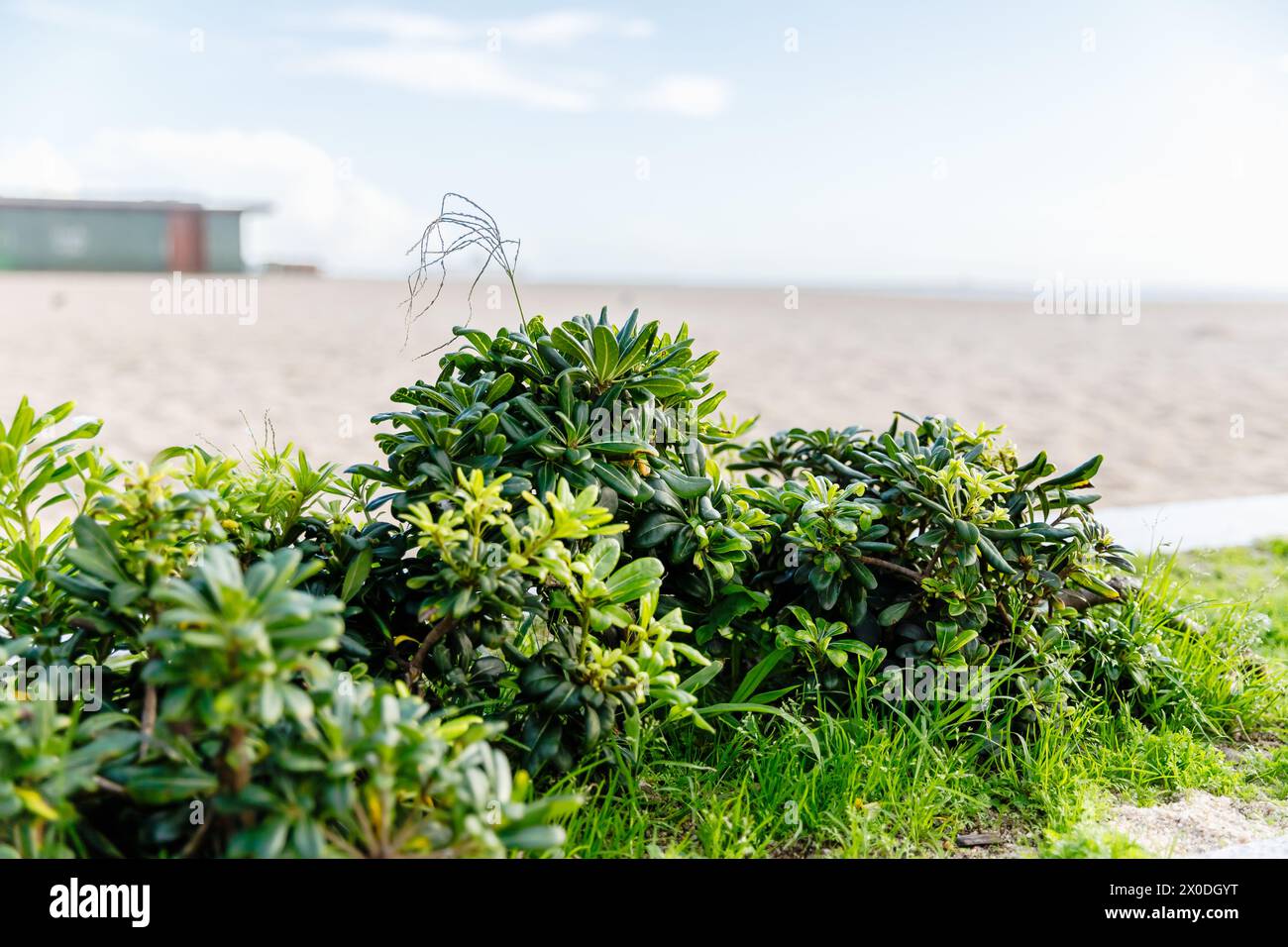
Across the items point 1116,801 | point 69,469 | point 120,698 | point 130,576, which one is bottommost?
point 1116,801

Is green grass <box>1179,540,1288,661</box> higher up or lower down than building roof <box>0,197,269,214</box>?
lower down

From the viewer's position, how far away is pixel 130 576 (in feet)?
5.56

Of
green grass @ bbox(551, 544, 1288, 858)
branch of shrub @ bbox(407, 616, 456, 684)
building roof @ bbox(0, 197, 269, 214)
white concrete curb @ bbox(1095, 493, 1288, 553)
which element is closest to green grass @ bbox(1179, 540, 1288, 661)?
white concrete curb @ bbox(1095, 493, 1288, 553)

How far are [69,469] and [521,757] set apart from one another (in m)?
1.11

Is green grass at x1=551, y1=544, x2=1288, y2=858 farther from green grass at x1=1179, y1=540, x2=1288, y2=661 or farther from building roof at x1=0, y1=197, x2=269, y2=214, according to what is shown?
building roof at x1=0, y1=197, x2=269, y2=214

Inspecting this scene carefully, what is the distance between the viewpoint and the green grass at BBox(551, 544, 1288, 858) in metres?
2.06

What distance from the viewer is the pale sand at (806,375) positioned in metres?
7.68

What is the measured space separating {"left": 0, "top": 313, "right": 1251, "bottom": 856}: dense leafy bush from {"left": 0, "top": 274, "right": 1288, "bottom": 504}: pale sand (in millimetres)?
3676

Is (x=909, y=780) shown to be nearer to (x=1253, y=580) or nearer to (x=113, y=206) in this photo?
(x=1253, y=580)

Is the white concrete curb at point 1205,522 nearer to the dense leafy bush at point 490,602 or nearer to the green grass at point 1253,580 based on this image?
the green grass at point 1253,580

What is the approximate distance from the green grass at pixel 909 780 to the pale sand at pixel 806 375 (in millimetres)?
3865

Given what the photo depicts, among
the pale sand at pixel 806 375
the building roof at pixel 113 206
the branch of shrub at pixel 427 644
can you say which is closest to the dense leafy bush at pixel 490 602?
the branch of shrub at pixel 427 644
